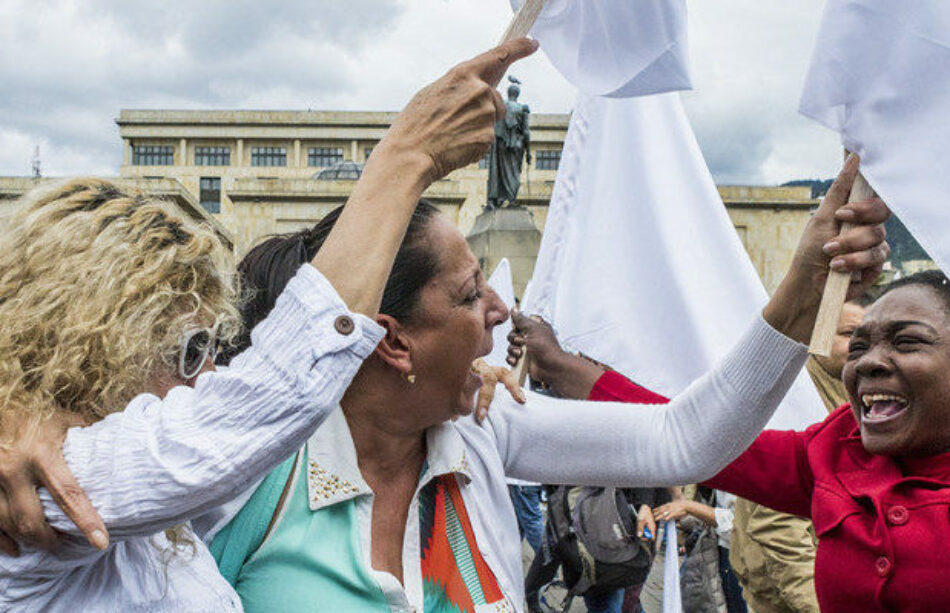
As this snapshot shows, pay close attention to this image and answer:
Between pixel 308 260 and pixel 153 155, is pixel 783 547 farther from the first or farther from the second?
pixel 153 155

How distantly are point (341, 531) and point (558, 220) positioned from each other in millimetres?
1475

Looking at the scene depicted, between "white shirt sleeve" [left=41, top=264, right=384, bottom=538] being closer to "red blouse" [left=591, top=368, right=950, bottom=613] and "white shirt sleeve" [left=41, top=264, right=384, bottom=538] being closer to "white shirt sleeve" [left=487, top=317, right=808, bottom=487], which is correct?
"white shirt sleeve" [left=487, top=317, right=808, bottom=487]

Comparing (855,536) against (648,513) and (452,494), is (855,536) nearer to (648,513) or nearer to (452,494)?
(452,494)

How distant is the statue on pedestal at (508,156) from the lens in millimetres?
19406

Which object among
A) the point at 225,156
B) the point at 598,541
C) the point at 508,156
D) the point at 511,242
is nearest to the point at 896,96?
the point at 598,541

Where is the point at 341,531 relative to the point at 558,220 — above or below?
below

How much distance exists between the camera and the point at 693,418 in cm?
176

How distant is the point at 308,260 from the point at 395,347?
229 mm

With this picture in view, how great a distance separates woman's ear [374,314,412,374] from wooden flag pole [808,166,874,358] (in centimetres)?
70

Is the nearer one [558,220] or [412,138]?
[412,138]

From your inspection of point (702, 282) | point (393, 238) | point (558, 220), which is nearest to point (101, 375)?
point (393, 238)

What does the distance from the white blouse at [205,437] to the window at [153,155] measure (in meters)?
63.8

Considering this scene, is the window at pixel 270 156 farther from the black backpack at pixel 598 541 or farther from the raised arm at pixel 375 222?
the raised arm at pixel 375 222

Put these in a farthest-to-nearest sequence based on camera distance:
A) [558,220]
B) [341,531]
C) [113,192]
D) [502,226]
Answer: [502,226], [558,220], [341,531], [113,192]
